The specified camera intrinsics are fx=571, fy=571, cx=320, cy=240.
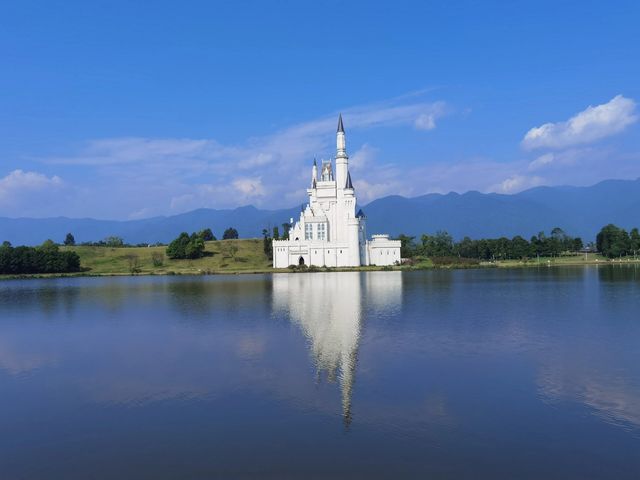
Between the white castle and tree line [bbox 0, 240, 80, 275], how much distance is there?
32.6 metres

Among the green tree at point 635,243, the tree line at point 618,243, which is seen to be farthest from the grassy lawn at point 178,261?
the green tree at point 635,243

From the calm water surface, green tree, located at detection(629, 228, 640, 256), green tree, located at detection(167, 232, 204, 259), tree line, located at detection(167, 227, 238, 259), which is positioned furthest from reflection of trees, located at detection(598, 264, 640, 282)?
green tree, located at detection(167, 232, 204, 259)

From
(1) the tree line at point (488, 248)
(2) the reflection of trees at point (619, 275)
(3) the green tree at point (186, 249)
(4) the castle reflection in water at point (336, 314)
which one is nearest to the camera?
(4) the castle reflection in water at point (336, 314)

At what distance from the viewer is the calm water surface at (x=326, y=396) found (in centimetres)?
1205

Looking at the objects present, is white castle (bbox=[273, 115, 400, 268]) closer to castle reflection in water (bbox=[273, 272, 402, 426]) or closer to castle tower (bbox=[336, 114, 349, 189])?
castle tower (bbox=[336, 114, 349, 189])

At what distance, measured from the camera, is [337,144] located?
92875mm


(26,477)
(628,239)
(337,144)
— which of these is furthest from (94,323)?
(628,239)

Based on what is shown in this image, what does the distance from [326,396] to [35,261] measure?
84.2m

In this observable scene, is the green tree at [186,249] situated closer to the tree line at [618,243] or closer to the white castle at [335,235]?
the white castle at [335,235]

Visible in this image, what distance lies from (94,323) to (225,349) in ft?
43.8

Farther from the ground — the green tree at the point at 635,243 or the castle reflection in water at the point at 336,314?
the green tree at the point at 635,243

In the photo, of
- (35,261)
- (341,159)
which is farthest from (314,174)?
(35,261)

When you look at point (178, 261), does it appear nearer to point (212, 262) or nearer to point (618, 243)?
point (212, 262)

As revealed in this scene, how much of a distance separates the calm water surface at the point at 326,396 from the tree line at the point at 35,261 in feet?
197
